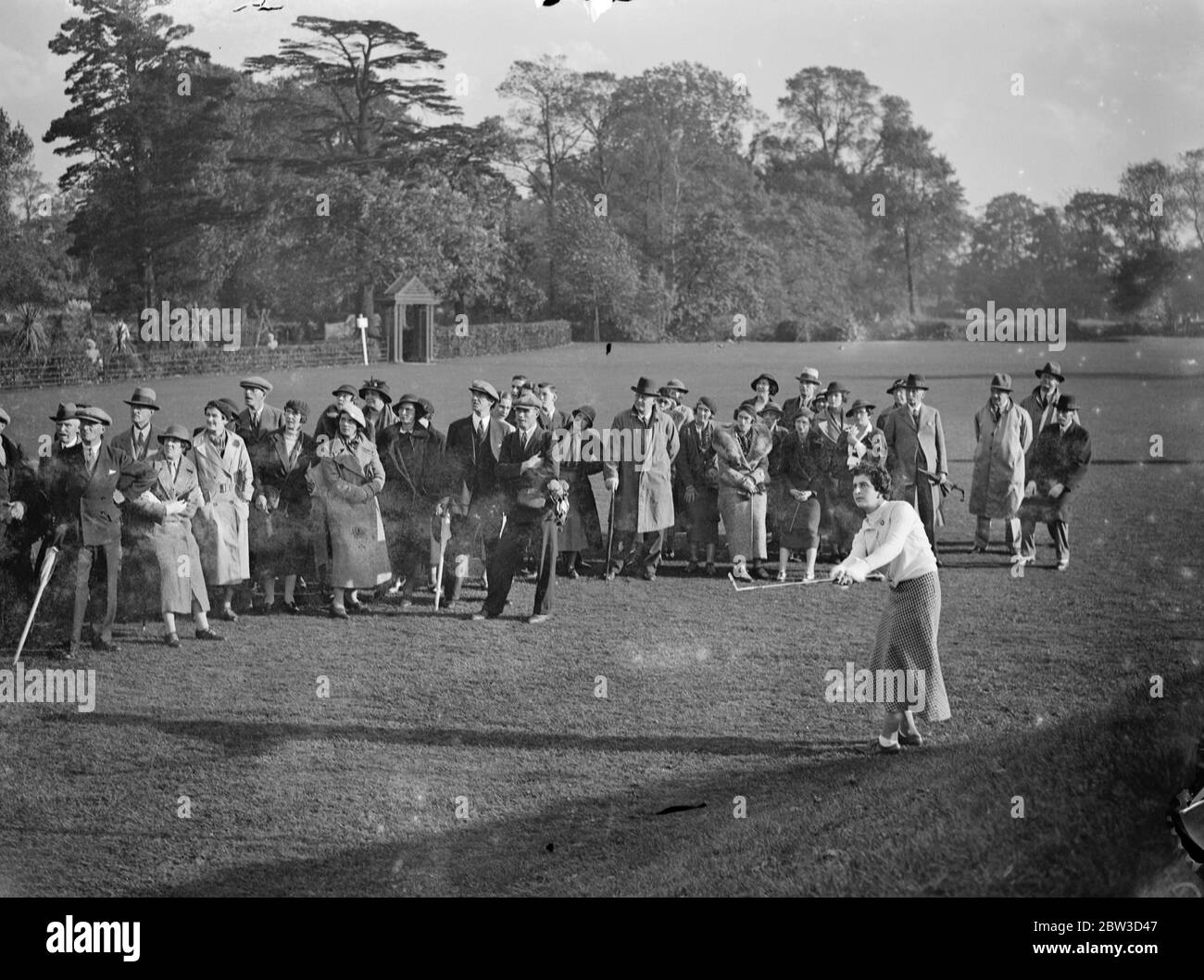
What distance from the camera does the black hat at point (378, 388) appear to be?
346 inches

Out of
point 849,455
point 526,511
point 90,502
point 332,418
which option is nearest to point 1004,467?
point 849,455

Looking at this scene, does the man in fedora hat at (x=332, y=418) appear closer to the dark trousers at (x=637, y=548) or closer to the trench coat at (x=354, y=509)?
the trench coat at (x=354, y=509)

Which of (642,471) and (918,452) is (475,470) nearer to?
(642,471)

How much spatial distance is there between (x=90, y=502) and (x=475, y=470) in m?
2.56

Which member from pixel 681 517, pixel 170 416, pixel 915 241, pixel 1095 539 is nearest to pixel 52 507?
pixel 170 416

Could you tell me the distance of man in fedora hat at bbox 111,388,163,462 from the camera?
8164 millimetres

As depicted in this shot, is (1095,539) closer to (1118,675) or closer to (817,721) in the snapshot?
(1118,675)

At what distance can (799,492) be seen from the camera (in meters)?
9.45

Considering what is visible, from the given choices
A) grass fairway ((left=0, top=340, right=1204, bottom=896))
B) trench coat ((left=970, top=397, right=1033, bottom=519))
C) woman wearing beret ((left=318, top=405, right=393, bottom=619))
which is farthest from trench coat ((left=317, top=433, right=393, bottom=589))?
trench coat ((left=970, top=397, right=1033, bottom=519))

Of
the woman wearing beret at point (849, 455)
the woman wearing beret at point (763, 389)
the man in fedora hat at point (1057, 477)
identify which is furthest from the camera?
the man in fedora hat at point (1057, 477)

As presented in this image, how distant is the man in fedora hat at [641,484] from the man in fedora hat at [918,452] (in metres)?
1.85

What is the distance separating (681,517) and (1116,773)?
16.0ft

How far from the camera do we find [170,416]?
28.5 feet

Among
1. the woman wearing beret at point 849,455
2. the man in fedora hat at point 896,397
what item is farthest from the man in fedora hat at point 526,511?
the man in fedora hat at point 896,397
